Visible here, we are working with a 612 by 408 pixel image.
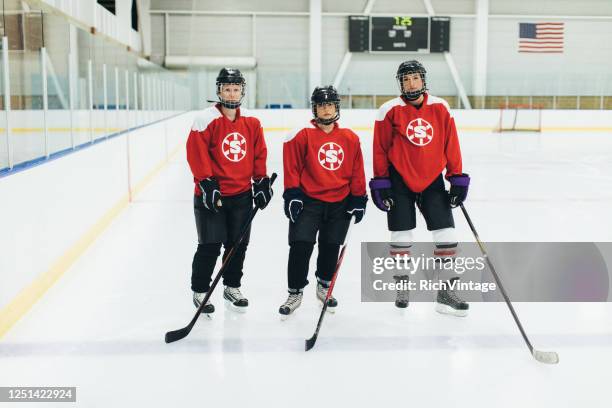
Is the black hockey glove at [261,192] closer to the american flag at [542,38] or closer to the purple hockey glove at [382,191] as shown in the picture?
the purple hockey glove at [382,191]

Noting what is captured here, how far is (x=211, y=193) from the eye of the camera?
9.53ft

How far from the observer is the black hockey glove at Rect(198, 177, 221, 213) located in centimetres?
291

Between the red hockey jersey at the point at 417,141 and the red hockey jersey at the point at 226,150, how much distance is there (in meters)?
0.53

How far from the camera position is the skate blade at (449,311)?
3084 millimetres

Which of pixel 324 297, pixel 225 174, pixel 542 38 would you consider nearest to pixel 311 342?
pixel 324 297

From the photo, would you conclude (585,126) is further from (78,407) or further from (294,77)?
(78,407)

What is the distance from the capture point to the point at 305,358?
2.55m

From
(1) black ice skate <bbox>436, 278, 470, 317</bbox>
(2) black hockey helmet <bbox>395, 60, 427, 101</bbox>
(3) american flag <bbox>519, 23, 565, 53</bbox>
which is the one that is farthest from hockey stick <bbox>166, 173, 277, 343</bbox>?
(3) american flag <bbox>519, 23, 565, 53</bbox>

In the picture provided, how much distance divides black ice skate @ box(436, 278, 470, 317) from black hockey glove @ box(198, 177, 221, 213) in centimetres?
106

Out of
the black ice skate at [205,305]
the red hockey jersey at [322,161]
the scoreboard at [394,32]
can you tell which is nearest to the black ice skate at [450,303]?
the red hockey jersey at [322,161]

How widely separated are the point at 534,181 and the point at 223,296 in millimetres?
5448

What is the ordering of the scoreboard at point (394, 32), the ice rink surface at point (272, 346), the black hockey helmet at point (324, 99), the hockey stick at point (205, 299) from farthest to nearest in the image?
1. the scoreboard at point (394, 32)
2. the black hockey helmet at point (324, 99)
3. the hockey stick at point (205, 299)
4. the ice rink surface at point (272, 346)

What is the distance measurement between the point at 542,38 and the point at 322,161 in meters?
18.0

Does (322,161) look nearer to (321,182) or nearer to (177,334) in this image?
(321,182)
